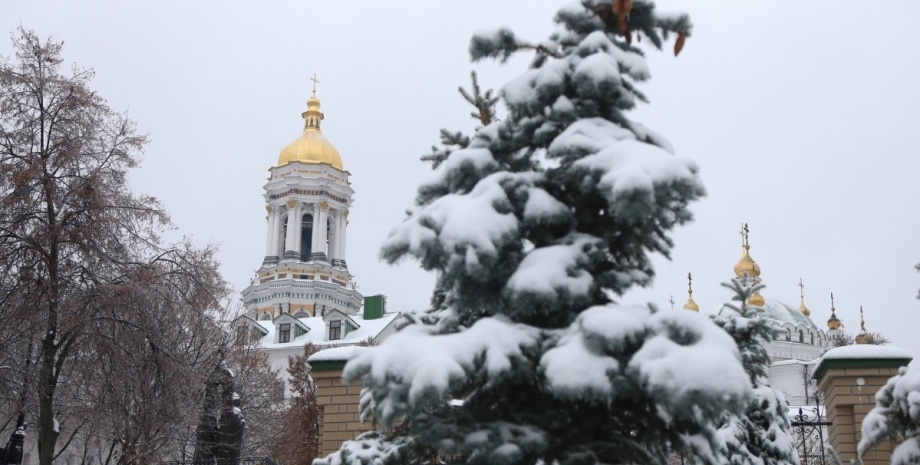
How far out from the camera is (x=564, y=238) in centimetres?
825

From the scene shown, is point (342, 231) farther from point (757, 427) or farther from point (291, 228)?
point (757, 427)

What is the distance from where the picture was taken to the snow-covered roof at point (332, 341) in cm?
6331

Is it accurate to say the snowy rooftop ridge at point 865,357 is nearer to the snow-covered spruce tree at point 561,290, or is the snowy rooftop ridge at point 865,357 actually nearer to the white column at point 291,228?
the snow-covered spruce tree at point 561,290

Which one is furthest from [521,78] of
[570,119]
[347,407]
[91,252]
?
[91,252]

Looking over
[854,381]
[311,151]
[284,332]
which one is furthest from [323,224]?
[854,381]

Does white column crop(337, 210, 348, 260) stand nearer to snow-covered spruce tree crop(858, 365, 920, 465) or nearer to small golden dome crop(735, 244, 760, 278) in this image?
small golden dome crop(735, 244, 760, 278)

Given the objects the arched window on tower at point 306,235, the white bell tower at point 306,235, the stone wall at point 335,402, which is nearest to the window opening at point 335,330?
the white bell tower at point 306,235

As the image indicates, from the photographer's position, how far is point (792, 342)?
7444 centimetres

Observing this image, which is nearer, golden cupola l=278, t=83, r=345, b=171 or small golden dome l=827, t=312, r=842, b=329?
small golden dome l=827, t=312, r=842, b=329

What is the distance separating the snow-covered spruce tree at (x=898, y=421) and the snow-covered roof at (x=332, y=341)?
5283 cm

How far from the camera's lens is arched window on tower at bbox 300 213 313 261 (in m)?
88.8

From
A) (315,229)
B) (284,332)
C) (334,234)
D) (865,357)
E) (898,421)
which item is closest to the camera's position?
(898,421)

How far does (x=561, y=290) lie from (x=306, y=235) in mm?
82897

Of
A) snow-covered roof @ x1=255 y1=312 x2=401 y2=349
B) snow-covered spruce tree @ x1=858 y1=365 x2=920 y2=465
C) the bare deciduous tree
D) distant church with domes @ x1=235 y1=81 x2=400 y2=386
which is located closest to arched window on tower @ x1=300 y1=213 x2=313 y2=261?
distant church with domes @ x1=235 y1=81 x2=400 y2=386
